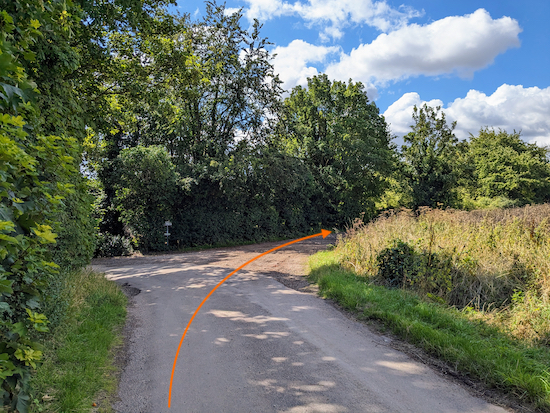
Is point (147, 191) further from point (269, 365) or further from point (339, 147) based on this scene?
point (339, 147)

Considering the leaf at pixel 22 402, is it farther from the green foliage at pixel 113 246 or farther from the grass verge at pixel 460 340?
the green foliage at pixel 113 246

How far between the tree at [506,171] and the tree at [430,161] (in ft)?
19.7

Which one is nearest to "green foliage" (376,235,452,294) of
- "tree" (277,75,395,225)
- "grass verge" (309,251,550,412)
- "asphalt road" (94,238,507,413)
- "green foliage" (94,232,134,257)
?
"grass verge" (309,251,550,412)

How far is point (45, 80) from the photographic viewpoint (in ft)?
18.4

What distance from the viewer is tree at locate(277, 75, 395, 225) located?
1136 inches

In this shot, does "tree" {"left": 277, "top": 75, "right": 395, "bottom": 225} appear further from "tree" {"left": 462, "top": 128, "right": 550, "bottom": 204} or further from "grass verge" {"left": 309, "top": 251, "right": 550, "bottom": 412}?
"grass verge" {"left": 309, "top": 251, "right": 550, "bottom": 412}

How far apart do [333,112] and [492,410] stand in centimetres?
2902

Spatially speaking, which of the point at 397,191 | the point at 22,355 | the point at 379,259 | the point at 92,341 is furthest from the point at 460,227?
the point at 397,191

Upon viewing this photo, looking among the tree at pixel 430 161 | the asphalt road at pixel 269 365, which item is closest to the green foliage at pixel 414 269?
the asphalt road at pixel 269 365

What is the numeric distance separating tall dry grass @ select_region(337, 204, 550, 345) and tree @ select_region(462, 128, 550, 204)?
31.8 m

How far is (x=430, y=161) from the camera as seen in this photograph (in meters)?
34.9

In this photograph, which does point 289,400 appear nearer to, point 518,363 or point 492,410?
point 492,410

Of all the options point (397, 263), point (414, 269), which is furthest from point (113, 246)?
point (414, 269)

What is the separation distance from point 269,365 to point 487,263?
6518 millimetres
